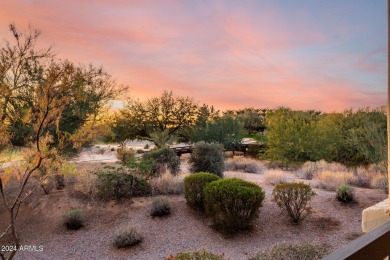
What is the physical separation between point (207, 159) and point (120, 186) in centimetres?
318

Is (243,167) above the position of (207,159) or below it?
below

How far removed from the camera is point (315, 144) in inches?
705

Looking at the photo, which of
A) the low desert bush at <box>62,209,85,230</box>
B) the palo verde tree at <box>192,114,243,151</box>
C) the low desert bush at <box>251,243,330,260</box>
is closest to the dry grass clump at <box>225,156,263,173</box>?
the palo verde tree at <box>192,114,243,151</box>

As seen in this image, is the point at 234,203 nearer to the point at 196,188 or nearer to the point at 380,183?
the point at 196,188

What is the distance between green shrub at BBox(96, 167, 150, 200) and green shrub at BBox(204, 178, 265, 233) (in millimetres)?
3021

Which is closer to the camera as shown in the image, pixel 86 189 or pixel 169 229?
pixel 169 229

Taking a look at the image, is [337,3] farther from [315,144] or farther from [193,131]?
[193,131]

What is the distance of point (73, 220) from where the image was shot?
8.39 metres

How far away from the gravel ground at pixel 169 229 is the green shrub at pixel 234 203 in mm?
273

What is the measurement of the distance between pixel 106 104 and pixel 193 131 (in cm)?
1128

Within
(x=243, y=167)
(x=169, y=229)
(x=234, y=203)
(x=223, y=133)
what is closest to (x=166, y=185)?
(x=169, y=229)

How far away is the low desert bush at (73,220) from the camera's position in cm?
839

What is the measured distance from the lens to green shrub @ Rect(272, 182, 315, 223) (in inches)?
304

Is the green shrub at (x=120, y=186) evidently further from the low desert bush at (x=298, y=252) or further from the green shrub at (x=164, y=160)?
the low desert bush at (x=298, y=252)
